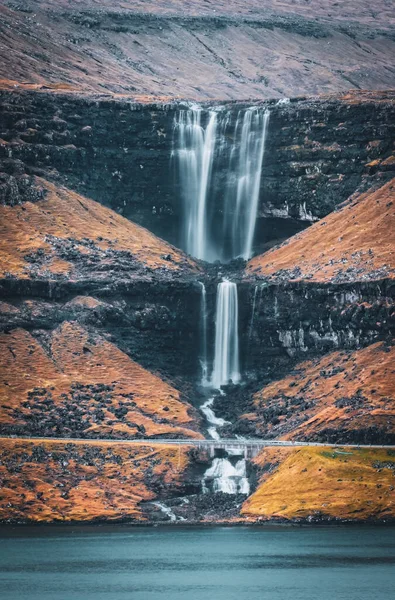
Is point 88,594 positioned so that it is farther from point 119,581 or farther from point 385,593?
point 385,593

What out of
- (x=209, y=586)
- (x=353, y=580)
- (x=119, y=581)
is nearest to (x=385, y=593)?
(x=353, y=580)

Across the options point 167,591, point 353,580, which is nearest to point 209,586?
point 167,591

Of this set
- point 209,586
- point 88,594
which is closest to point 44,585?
point 88,594

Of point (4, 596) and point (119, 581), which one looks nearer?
point (4, 596)

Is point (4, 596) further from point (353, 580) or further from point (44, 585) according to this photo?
point (353, 580)

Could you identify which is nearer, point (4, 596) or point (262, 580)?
point (4, 596)

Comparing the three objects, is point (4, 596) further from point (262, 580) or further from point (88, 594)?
point (262, 580)

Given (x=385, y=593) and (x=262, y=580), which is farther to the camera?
(x=262, y=580)
